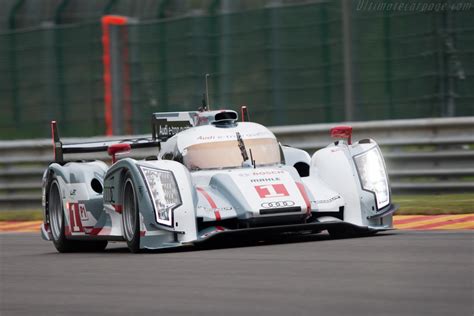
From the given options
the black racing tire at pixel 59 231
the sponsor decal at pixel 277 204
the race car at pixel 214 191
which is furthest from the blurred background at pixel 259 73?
the black racing tire at pixel 59 231

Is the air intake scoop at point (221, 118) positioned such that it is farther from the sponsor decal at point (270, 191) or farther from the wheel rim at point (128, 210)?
the sponsor decal at point (270, 191)

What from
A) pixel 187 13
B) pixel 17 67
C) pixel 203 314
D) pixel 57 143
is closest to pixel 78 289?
pixel 203 314

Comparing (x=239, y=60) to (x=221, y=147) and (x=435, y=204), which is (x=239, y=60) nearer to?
(x=435, y=204)

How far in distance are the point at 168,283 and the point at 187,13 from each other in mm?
10661

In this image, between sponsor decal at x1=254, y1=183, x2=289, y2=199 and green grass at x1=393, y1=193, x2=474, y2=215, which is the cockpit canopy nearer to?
sponsor decal at x1=254, y1=183, x2=289, y2=199

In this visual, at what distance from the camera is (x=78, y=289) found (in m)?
7.62

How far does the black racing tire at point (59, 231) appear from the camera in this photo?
11.8 metres

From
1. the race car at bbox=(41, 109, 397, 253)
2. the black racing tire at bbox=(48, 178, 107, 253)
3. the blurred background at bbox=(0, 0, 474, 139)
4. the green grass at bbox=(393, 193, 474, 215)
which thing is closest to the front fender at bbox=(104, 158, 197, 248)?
the race car at bbox=(41, 109, 397, 253)

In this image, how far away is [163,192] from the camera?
9969 millimetres

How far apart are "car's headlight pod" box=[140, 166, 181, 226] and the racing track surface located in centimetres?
33

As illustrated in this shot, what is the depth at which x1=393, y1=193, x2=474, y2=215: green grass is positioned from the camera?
41.9 feet

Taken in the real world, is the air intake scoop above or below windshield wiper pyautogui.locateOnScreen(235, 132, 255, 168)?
above

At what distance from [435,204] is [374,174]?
291cm

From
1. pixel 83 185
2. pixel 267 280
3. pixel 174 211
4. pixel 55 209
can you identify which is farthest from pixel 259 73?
pixel 267 280
